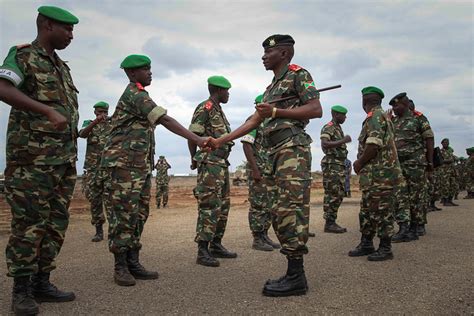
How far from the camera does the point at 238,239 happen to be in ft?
24.2

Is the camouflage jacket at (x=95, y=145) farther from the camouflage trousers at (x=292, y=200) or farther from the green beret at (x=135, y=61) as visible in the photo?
the camouflage trousers at (x=292, y=200)

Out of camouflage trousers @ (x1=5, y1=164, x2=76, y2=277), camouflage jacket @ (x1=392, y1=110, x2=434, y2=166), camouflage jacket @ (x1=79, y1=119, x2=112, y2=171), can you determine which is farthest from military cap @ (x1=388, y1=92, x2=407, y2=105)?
camouflage trousers @ (x1=5, y1=164, x2=76, y2=277)

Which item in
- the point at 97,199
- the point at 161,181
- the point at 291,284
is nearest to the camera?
the point at 291,284

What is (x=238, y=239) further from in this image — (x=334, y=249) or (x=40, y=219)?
(x=40, y=219)

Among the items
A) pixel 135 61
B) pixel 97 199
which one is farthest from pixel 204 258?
pixel 97 199

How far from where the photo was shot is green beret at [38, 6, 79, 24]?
138 inches

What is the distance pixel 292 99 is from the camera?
412cm

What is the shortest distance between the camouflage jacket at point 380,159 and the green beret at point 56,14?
3989 millimetres

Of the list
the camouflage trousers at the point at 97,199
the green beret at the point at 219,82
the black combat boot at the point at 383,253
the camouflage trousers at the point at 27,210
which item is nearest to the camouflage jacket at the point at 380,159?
the black combat boot at the point at 383,253

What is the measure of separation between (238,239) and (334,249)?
6.42ft

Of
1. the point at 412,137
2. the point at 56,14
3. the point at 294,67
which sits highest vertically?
the point at 56,14

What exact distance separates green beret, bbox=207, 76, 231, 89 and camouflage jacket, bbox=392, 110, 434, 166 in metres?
3.50

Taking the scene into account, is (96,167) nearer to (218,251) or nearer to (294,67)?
(218,251)

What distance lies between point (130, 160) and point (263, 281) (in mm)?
1991
